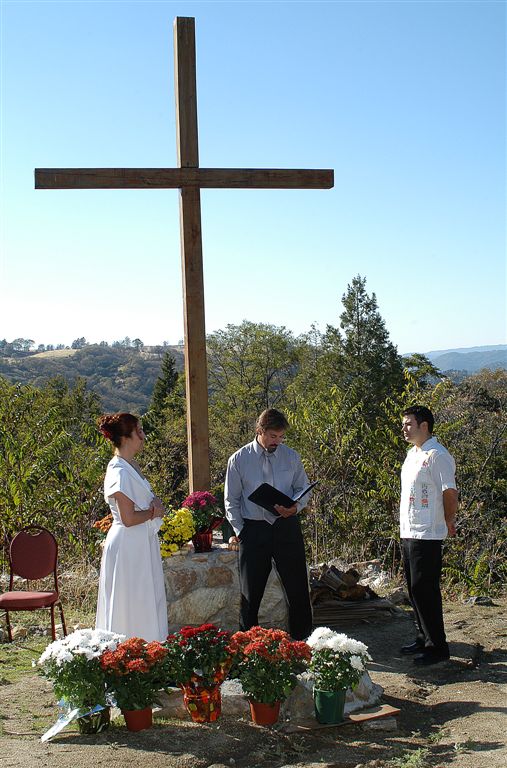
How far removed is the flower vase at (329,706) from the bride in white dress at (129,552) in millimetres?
1090

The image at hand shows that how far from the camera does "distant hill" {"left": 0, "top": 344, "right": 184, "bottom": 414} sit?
200 feet

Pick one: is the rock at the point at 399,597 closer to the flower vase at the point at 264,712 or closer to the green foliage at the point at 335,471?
the green foliage at the point at 335,471

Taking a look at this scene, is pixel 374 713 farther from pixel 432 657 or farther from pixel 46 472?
pixel 46 472

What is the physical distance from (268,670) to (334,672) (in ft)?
1.08

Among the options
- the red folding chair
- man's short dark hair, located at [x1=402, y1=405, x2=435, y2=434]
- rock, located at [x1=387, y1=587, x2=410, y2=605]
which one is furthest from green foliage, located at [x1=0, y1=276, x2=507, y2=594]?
man's short dark hair, located at [x1=402, y1=405, x2=435, y2=434]

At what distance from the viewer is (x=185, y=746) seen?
4.11 meters

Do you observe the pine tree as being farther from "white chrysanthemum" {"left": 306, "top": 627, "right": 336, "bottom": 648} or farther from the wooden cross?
"white chrysanthemum" {"left": 306, "top": 627, "right": 336, "bottom": 648}

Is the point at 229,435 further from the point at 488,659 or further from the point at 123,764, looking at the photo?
the point at 123,764

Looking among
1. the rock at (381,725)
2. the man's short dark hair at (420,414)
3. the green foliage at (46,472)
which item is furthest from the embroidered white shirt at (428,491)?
the green foliage at (46,472)

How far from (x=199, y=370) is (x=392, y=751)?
3.02m

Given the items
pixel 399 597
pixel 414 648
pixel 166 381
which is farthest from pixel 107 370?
pixel 414 648

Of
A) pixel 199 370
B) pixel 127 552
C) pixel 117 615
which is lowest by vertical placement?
pixel 117 615

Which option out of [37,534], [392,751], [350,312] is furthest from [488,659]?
[350,312]

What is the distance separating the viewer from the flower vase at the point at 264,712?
14.4 feet
